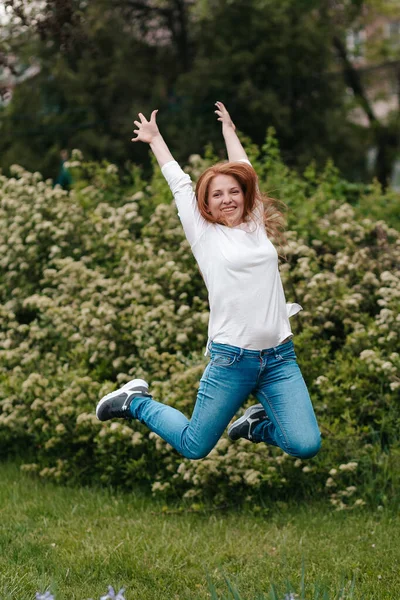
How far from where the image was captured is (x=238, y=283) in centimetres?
396

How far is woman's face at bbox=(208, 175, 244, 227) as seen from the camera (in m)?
4.18

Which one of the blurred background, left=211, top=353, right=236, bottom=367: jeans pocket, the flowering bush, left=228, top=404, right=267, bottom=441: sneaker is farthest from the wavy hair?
the blurred background

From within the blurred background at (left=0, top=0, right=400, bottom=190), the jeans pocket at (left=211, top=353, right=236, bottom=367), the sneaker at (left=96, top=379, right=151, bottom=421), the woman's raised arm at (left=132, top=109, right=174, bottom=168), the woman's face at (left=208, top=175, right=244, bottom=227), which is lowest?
the sneaker at (left=96, top=379, right=151, bottom=421)

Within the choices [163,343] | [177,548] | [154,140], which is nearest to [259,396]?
[177,548]

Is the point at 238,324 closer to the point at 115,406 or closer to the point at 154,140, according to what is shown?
the point at 115,406

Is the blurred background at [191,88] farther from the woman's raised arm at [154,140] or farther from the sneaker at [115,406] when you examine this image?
the sneaker at [115,406]

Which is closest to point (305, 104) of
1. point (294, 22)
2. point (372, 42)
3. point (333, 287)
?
point (294, 22)

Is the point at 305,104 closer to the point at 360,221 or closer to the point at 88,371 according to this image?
the point at 360,221

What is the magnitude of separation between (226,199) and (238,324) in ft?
→ 2.19

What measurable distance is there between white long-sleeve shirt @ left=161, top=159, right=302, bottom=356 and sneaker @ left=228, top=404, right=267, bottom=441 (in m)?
0.56

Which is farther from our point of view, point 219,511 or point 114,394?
point 219,511

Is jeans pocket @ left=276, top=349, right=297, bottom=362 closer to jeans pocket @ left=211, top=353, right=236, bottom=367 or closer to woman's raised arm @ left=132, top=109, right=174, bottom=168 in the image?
jeans pocket @ left=211, top=353, right=236, bottom=367

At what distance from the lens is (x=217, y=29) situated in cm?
1529

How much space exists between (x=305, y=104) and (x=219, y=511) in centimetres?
1147
